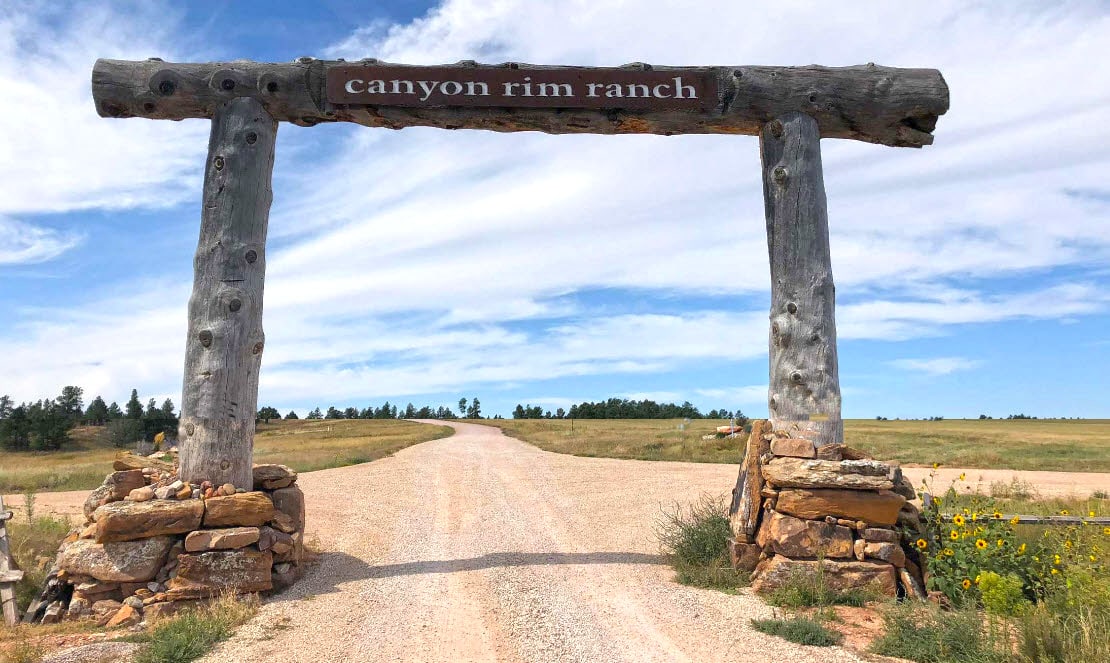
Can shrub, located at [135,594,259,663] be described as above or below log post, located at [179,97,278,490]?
below

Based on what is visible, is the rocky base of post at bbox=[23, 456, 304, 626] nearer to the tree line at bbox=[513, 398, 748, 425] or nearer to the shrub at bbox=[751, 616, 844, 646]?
the shrub at bbox=[751, 616, 844, 646]

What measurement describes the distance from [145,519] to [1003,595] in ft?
26.6

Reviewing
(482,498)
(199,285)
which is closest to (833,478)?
(199,285)

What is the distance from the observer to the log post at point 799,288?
8.38 m

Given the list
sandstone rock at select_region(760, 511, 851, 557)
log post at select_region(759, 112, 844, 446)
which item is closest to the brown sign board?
log post at select_region(759, 112, 844, 446)

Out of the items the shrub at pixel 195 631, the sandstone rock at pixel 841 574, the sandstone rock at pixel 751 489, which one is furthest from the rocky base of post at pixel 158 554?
the sandstone rock at pixel 841 574

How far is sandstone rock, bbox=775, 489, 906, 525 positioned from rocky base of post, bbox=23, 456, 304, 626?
5599 mm

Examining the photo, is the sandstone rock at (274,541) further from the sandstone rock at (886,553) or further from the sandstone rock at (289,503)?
the sandstone rock at (886,553)

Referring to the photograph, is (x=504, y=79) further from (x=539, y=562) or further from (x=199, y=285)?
(x=539, y=562)

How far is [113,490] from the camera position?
25.8 feet

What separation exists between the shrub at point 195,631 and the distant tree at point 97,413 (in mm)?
68844

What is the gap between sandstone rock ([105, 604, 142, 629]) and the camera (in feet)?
22.9

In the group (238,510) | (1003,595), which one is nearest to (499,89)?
(238,510)

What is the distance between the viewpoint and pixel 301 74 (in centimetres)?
870
